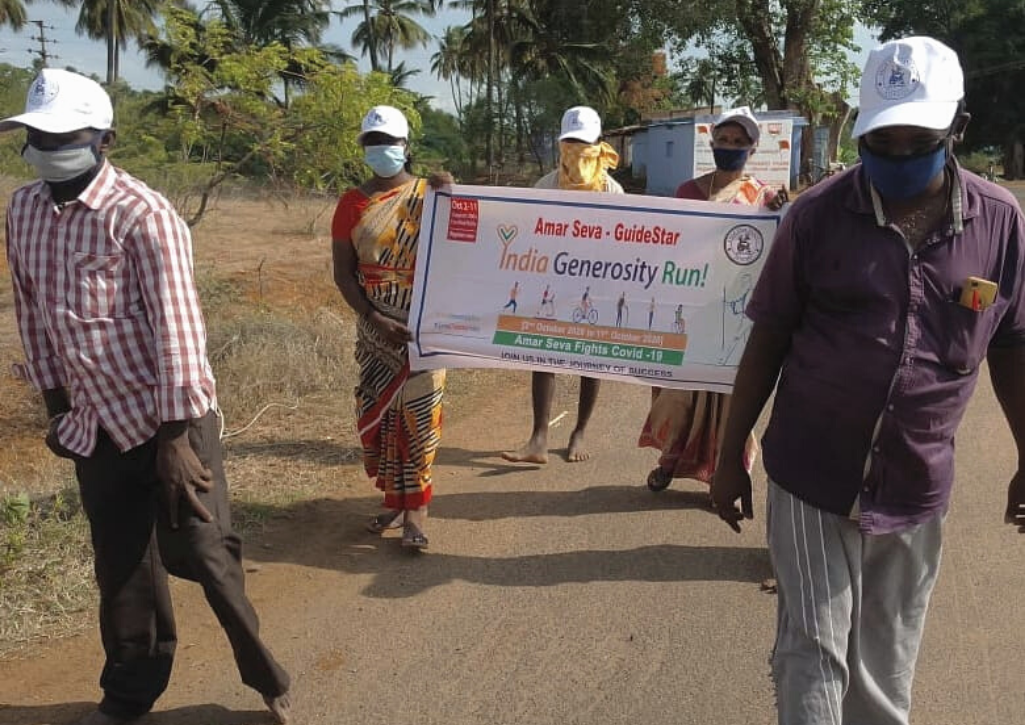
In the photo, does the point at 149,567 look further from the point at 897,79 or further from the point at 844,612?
the point at 897,79

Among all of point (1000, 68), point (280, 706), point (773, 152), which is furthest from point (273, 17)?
point (280, 706)

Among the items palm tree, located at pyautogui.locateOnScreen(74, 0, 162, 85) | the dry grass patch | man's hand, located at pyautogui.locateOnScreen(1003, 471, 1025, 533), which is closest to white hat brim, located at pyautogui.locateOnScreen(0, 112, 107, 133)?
the dry grass patch

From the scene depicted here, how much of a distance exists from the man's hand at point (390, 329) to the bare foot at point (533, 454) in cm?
144

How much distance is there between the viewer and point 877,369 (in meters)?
2.21

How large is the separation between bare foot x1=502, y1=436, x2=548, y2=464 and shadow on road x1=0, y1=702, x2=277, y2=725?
8.82 feet

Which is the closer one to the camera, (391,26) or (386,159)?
(386,159)

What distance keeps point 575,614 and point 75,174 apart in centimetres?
242

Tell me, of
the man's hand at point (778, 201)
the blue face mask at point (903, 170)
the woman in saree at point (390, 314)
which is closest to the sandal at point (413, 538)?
the woman in saree at point (390, 314)

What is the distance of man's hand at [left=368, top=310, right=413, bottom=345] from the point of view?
175 inches

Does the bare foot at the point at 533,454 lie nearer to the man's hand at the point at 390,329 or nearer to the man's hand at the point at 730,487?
the man's hand at the point at 390,329

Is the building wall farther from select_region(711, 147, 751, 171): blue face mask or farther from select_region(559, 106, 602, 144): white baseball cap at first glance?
select_region(711, 147, 751, 171): blue face mask

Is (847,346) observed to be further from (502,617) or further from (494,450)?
(494,450)

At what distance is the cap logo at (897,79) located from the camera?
6.74 feet

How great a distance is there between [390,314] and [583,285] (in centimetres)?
94
